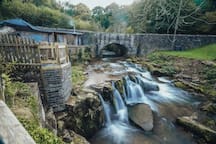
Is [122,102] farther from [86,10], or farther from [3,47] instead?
[86,10]

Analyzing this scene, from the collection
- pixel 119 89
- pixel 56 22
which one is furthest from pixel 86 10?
pixel 119 89

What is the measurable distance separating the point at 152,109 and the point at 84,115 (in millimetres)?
3894

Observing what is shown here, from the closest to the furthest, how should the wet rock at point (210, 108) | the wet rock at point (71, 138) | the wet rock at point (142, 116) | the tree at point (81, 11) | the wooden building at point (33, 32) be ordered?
the wet rock at point (71, 138) → the wet rock at point (142, 116) → the wet rock at point (210, 108) → the wooden building at point (33, 32) → the tree at point (81, 11)

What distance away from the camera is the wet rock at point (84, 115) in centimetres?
540

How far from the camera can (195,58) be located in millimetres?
13672

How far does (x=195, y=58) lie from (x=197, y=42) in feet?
17.5

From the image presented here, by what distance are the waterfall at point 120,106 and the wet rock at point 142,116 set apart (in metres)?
0.28

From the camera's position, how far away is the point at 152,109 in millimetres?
7891

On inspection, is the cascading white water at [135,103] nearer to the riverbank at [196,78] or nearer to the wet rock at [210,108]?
the riverbank at [196,78]

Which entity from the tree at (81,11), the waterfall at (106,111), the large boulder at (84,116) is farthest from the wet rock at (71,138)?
the tree at (81,11)

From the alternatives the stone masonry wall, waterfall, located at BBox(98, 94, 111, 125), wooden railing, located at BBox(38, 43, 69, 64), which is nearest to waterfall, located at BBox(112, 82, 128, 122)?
waterfall, located at BBox(98, 94, 111, 125)

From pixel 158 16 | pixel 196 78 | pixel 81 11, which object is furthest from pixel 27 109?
pixel 81 11

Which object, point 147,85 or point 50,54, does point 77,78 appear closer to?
point 50,54

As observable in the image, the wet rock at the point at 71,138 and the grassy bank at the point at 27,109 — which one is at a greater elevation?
the grassy bank at the point at 27,109
